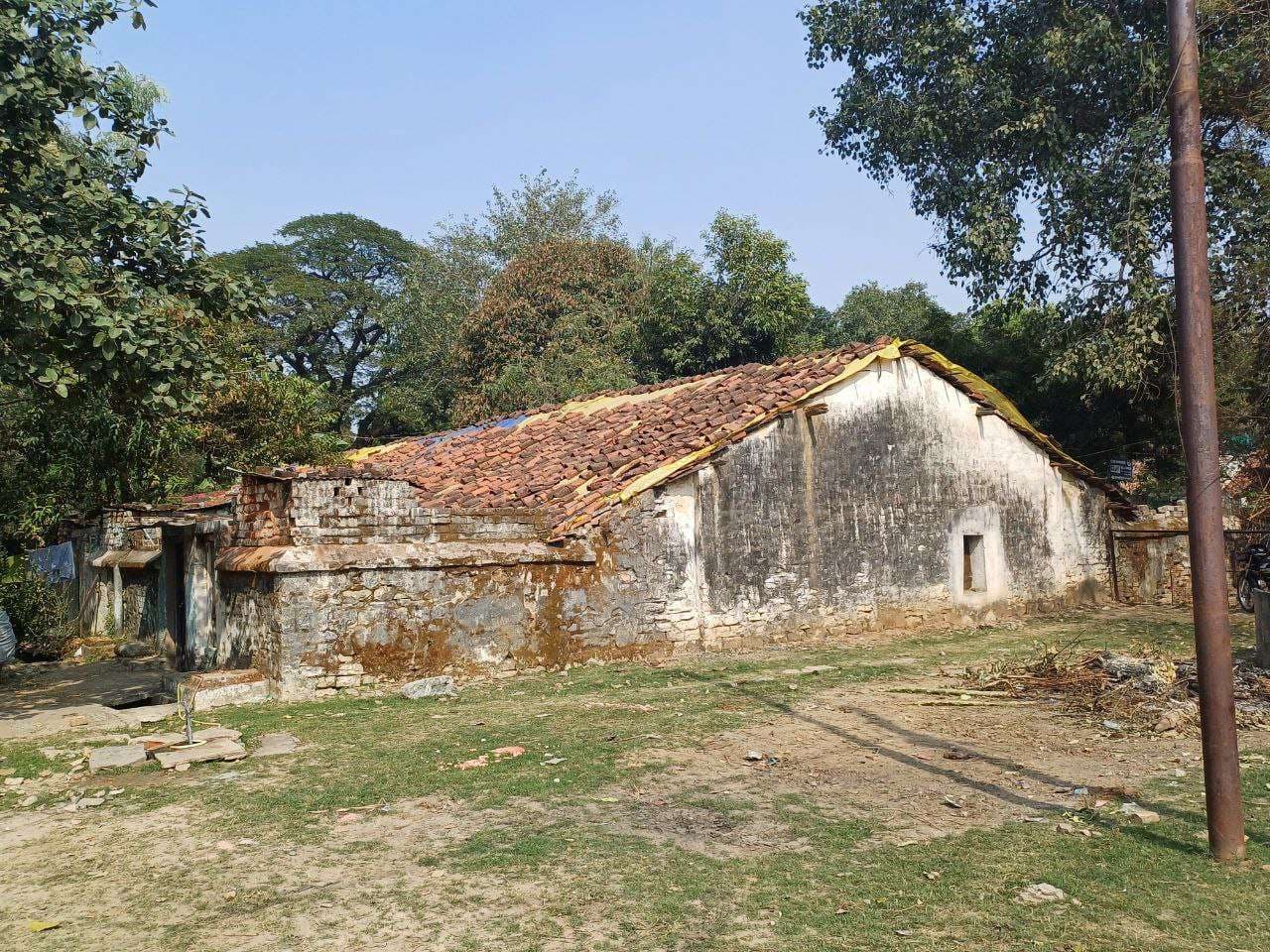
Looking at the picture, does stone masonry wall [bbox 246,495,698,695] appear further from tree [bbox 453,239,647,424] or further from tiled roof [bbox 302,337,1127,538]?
tree [bbox 453,239,647,424]

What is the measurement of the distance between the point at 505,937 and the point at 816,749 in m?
3.86

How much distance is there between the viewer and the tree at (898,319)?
2478 cm

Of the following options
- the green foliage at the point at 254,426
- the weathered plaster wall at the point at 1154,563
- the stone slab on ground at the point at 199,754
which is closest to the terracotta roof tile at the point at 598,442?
the green foliage at the point at 254,426

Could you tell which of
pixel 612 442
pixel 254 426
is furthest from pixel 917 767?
pixel 254 426

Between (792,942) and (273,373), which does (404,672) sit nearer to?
(792,942)

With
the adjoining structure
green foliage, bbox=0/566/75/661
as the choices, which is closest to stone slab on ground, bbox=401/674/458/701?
the adjoining structure

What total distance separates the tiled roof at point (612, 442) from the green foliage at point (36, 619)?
230 inches

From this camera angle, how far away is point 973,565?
1638 cm

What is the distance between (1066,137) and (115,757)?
1892 centimetres

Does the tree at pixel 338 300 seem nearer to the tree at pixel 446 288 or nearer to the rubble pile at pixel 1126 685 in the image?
the tree at pixel 446 288

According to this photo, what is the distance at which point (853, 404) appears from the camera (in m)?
14.9

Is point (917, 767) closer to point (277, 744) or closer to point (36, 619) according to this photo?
point (277, 744)

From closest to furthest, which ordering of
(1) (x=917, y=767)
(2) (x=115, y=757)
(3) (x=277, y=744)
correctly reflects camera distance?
(1) (x=917, y=767) < (2) (x=115, y=757) < (3) (x=277, y=744)

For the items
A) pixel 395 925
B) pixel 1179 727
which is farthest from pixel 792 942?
pixel 1179 727
